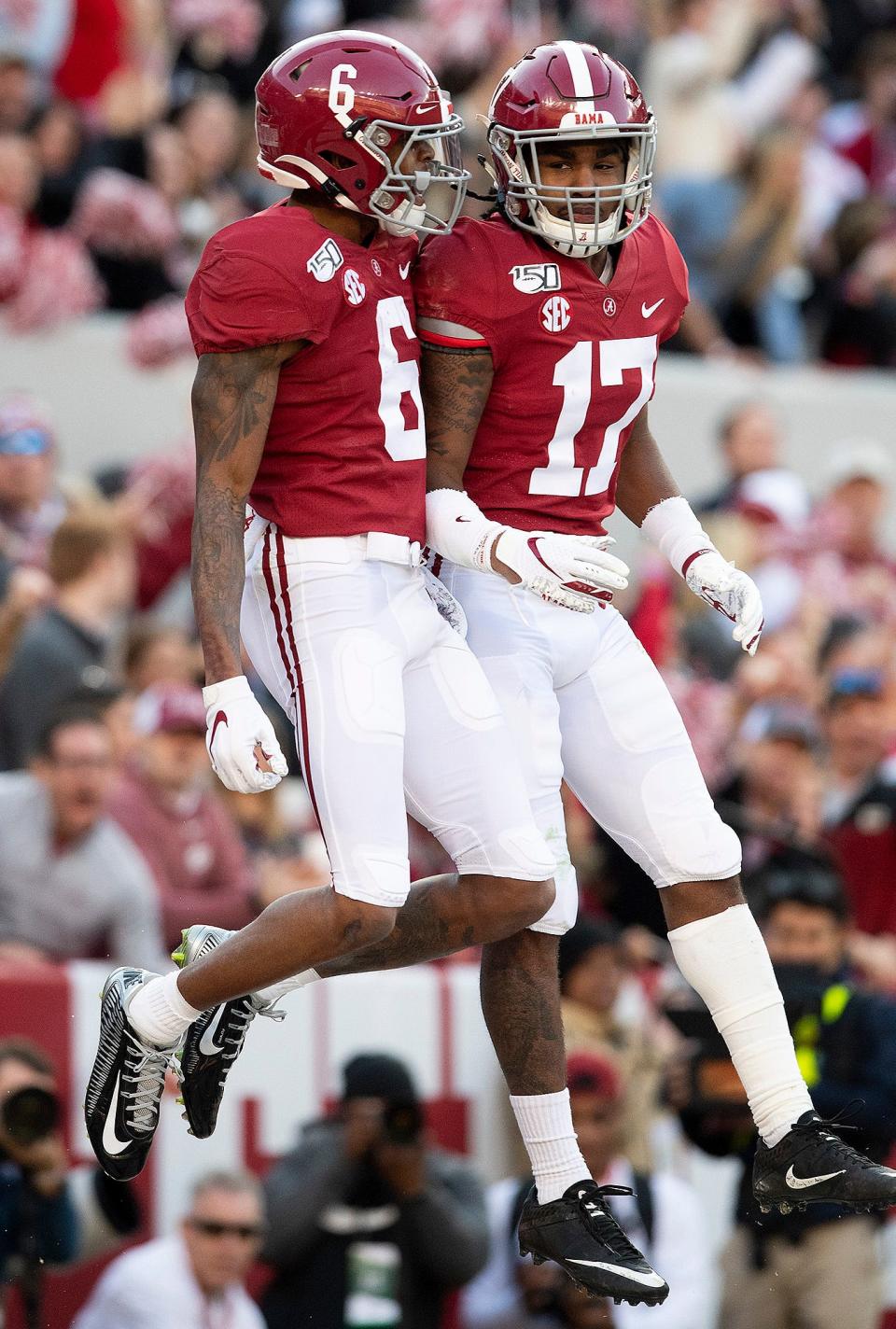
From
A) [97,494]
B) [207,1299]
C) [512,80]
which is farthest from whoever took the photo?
[97,494]

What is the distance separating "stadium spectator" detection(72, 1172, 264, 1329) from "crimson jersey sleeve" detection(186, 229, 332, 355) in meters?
2.60

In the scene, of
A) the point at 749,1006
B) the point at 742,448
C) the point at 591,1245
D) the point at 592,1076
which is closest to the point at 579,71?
the point at 749,1006

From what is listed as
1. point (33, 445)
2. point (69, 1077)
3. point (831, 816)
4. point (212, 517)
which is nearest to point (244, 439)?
point (212, 517)

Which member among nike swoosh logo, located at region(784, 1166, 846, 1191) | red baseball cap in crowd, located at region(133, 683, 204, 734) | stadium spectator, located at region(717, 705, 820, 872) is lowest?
stadium spectator, located at region(717, 705, 820, 872)

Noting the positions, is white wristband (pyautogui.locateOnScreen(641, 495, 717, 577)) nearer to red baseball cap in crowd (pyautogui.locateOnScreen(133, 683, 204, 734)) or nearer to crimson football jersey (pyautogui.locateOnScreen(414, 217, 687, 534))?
crimson football jersey (pyautogui.locateOnScreen(414, 217, 687, 534))

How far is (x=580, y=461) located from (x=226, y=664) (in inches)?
35.3

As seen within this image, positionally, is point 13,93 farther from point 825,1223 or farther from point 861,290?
point 825,1223

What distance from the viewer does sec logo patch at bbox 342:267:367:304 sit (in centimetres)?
463

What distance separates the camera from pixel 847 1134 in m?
6.36

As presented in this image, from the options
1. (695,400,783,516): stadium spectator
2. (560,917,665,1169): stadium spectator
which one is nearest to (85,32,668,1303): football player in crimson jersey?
(560,917,665,1169): stadium spectator

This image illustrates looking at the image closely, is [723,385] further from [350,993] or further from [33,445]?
[350,993]

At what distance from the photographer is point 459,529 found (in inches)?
186

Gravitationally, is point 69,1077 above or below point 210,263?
below

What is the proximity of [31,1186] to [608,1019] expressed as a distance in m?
1.86
